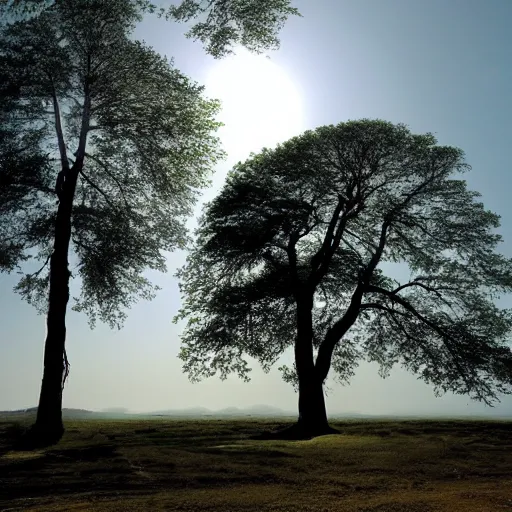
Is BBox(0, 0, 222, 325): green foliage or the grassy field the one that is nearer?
the grassy field

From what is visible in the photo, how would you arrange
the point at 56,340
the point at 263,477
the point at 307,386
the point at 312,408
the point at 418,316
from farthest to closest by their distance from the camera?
the point at 418,316, the point at 307,386, the point at 312,408, the point at 56,340, the point at 263,477

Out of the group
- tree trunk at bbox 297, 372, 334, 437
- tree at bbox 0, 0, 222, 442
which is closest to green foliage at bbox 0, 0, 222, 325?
tree at bbox 0, 0, 222, 442

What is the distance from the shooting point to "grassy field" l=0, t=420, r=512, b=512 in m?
5.90

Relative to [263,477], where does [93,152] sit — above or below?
above

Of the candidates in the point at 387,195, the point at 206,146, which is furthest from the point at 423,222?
the point at 206,146

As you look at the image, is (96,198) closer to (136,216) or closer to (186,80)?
(136,216)

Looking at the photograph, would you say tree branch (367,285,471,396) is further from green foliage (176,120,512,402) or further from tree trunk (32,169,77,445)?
tree trunk (32,169,77,445)

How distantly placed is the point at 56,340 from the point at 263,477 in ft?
35.4

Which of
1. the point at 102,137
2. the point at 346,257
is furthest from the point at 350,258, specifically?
the point at 102,137

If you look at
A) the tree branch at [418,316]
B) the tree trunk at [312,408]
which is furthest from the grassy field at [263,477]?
the tree branch at [418,316]

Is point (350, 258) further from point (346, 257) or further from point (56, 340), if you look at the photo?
point (56, 340)

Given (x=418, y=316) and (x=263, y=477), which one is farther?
Answer: (x=418, y=316)

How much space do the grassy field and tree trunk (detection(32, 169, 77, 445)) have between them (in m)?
2.37

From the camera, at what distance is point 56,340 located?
53.8 ft
